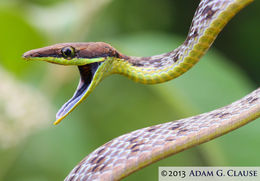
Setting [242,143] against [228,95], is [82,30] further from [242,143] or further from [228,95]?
[242,143]

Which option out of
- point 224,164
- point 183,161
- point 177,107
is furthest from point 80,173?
point 183,161

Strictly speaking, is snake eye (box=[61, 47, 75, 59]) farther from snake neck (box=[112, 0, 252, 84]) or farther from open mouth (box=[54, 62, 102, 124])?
snake neck (box=[112, 0, 252, 84])

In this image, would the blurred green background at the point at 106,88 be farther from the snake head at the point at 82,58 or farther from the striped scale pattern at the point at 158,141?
the snake head at the point at 82,58

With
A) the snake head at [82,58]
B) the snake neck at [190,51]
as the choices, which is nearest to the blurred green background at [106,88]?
the snake neck at [190,51]

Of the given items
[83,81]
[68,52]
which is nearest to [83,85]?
[83,81]

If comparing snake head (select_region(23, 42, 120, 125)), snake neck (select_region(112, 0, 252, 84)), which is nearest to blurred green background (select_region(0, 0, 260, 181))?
snake neck (select_region(112, 0, 252, 84))

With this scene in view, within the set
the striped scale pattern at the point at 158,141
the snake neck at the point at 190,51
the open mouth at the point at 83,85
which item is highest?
the snake neck at the point at 190,51
